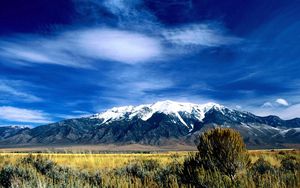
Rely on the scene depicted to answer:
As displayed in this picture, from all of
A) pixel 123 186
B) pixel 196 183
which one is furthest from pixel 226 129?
pixel 123 186

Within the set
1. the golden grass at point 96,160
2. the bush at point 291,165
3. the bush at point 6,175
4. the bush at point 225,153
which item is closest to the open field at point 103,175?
the bush at point 6,175

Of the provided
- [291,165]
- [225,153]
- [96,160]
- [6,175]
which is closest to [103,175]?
[6,175]

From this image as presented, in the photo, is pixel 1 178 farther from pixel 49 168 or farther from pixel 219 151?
pixel 219 151

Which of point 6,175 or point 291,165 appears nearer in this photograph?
point 6,175

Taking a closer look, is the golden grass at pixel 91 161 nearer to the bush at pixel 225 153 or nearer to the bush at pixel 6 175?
the bush at pixel 6 175

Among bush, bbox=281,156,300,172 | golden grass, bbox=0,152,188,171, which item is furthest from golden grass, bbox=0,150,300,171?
bush, bbox=281,156,300,172

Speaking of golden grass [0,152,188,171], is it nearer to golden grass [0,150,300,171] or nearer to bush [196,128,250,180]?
golden grass [0,150,300,171]

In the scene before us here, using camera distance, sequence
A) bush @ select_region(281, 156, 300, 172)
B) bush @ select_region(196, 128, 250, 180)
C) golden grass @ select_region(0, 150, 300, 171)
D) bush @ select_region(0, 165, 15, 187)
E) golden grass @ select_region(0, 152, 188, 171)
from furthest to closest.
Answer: golden grass @ select_region(0, 150, 300, 171)
golden grass @ select_region(0, 152, 188, 171)
bush @ select_region(281, 156, 300, 172)
bush @ select_region(196, 128, 250, 180)
bush @ select_region(0, 165, 15, 187)

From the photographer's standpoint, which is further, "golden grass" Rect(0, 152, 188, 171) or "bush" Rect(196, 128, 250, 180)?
"golden grass" Rect(0, 152, 188, 171)

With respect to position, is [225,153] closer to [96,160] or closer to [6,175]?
→ [6,175]

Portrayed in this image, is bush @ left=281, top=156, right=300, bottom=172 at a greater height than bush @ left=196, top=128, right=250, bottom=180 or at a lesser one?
lesser

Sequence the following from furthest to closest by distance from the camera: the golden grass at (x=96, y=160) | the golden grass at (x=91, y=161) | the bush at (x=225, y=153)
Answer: the golden grass at (x=96, y=160) < the golden grass at (x=91, y=161) < the bush at (x=225, y=153)

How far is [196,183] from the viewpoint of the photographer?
955 cm

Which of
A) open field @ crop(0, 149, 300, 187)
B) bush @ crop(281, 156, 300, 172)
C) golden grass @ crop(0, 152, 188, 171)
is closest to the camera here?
open field @ crop(0, 149, 300, 187)
